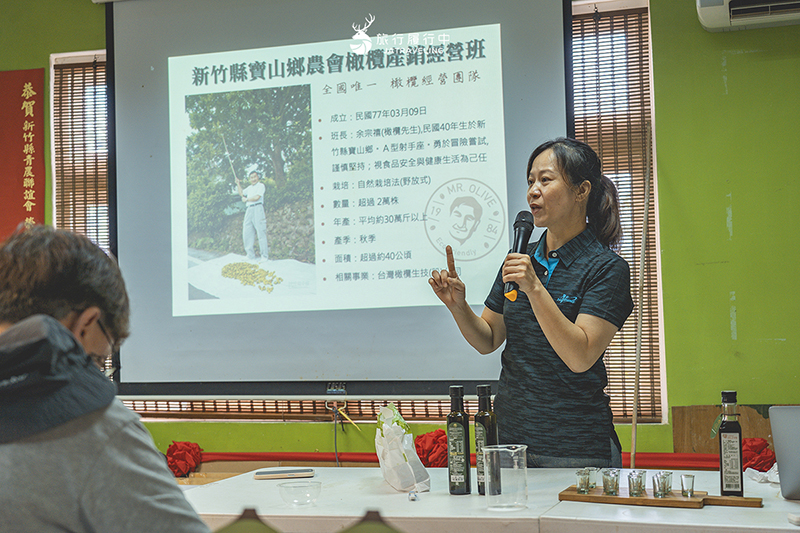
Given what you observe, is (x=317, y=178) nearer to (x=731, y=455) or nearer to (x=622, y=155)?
(x=622, y=155)

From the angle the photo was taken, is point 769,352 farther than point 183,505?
Yes

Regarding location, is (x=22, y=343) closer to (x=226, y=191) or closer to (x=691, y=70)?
(x=226, y=191)

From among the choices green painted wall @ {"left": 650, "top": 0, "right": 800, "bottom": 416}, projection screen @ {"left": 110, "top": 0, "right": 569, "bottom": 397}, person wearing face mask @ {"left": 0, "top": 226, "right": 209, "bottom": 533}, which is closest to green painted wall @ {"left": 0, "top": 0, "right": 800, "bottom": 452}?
green painted wall @ {"left": 650, "top": 0, "right": 800, "bottom": 416}

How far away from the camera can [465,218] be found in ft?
9.38

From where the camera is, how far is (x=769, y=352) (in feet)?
9.25

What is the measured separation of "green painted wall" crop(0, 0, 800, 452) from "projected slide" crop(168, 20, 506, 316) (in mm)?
783

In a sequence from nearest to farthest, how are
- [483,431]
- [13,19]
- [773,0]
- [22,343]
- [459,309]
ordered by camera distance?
[22,343]
[483,431]
[459,309]
[773,0]
[13,19]

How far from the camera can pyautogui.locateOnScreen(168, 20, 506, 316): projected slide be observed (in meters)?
2.85

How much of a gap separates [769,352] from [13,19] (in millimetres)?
4102

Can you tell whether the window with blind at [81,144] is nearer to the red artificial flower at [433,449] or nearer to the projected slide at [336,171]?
the projected slide at [336,171]

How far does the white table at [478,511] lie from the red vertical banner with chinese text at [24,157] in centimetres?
255

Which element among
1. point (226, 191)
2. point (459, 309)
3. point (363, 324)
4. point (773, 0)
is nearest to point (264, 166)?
point (226, 191)

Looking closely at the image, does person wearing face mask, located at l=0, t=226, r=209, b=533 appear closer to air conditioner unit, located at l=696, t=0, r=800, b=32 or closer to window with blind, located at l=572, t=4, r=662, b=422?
window with blind, located at l=572, t=4, r=662, b=422

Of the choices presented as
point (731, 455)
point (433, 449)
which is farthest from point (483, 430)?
point (433, 449)
